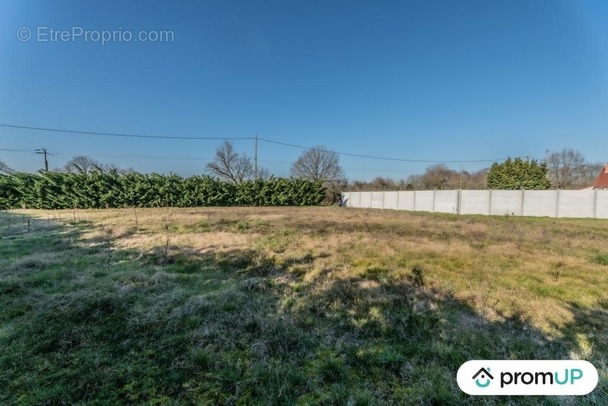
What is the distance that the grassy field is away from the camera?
199cm

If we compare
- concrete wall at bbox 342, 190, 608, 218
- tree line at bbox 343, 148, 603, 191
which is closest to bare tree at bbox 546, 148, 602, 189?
tree line at bbox 343, 148, 603, 191

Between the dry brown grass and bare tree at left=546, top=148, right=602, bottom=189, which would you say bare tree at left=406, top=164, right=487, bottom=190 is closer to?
bare tree at left=546, top=148, right=602, bottom=189

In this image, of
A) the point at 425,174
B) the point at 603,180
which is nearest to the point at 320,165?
the point at 425,174

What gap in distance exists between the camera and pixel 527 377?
2090 mm

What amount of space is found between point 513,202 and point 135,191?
25528 millimetres

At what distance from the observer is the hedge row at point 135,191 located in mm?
18734

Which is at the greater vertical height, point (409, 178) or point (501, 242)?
point (409, 178)

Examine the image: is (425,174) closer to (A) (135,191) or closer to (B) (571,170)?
(B) (571,170)

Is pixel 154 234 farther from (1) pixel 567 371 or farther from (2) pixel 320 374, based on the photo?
(1) pixel 567 371

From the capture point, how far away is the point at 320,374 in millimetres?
2133

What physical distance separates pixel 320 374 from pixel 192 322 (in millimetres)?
1539

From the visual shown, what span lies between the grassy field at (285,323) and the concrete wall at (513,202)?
1129cm

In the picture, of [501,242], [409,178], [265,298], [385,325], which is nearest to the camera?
[385,325]

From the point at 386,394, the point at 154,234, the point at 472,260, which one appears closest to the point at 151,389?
the point at 386,394
